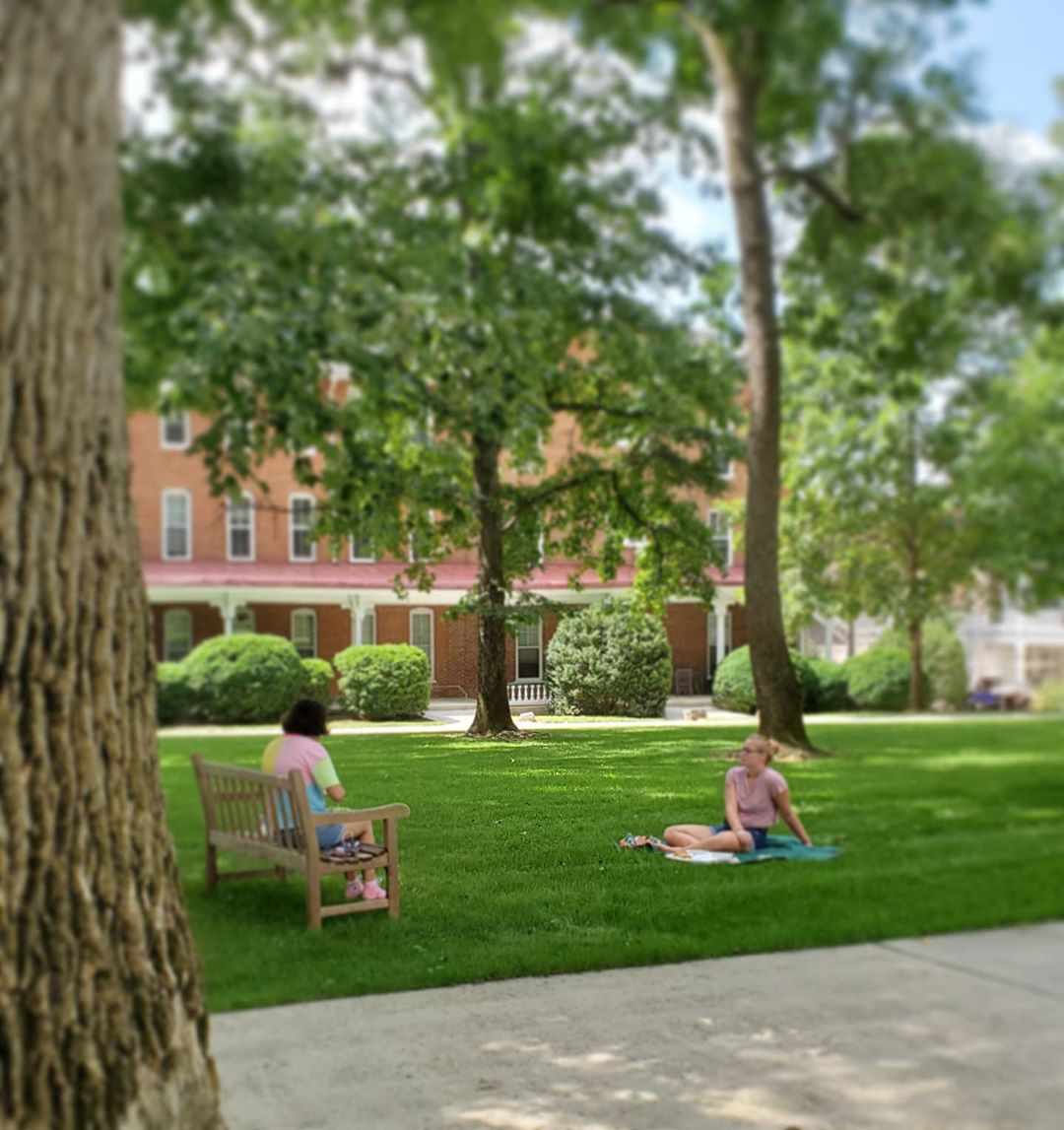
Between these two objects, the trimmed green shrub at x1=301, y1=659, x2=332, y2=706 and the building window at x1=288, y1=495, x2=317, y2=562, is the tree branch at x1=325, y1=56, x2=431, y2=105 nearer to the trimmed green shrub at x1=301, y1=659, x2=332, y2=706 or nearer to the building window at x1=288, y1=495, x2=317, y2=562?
the building window at x1=288, y1=495, x2=317, y2=562

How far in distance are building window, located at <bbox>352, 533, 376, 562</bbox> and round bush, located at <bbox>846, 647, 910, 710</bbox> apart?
7.29ft

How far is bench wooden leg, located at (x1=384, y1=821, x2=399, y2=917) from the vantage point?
468cm

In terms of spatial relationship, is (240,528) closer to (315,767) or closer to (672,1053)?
(315,767)

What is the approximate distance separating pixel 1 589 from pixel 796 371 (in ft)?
11.2

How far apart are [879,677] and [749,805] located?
0.78 metres

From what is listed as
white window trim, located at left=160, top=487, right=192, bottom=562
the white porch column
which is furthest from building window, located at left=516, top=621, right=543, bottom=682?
white window trim, located at left=160, top=487, right=192, bottom=562

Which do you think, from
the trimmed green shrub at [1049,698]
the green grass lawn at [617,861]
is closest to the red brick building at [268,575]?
the green grass lawn at [617,861]

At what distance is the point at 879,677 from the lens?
5.68 m

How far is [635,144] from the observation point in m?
5.19

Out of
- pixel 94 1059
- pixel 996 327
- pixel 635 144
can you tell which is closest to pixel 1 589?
pixel 94 1059

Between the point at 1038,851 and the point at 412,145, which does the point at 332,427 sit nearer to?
the point at 412,145

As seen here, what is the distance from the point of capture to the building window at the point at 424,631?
4.66m

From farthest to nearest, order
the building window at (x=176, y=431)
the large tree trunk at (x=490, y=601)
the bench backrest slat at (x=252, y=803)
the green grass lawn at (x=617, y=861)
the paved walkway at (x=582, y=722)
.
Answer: the large tree trunk at (x=490, y=601) → the green grass lawn at (x=617, y=861) → the paved walkway at (x=582, y=722) → the bench backrest slat at (x=252, y=803) → the building window at (x=176, y=431)

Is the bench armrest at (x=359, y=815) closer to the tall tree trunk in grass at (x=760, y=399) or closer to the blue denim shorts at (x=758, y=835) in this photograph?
the blue denim shorts at (x=758, y=835)
